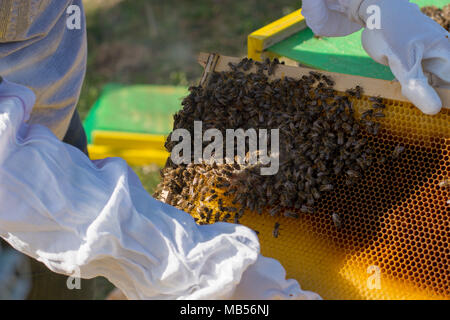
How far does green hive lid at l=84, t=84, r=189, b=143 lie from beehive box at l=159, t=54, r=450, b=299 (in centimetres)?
402

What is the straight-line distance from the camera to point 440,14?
4102 mm

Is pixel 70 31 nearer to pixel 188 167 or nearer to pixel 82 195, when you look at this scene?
pixel 188 167

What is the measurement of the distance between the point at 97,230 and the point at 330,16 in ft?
7.45

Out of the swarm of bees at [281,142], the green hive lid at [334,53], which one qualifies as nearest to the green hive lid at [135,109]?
the green hive lid at [334,53]

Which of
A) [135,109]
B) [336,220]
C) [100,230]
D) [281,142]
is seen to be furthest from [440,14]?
[135,109]

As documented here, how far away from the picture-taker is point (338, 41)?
4238 mm

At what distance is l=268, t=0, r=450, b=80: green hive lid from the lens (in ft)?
12.4

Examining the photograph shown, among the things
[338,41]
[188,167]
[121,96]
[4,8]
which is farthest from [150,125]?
[4,8]

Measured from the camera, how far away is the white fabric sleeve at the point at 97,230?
196 cm

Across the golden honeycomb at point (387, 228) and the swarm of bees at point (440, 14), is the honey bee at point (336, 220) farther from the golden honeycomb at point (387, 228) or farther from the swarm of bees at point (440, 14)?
the swarm of bees at point (440, 14)

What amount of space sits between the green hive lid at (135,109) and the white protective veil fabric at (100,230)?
437 cm

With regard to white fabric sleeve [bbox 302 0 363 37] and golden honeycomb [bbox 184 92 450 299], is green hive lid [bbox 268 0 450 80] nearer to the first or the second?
white fabric sleeve [bbox 302 0 363 37]

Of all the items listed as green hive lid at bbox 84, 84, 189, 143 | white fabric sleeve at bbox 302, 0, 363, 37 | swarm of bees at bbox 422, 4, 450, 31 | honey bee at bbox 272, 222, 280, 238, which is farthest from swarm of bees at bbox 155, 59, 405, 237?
green hive lid at bbox 84, 84, 189, 143

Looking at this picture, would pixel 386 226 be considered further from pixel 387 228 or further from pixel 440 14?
pixel 440 14
